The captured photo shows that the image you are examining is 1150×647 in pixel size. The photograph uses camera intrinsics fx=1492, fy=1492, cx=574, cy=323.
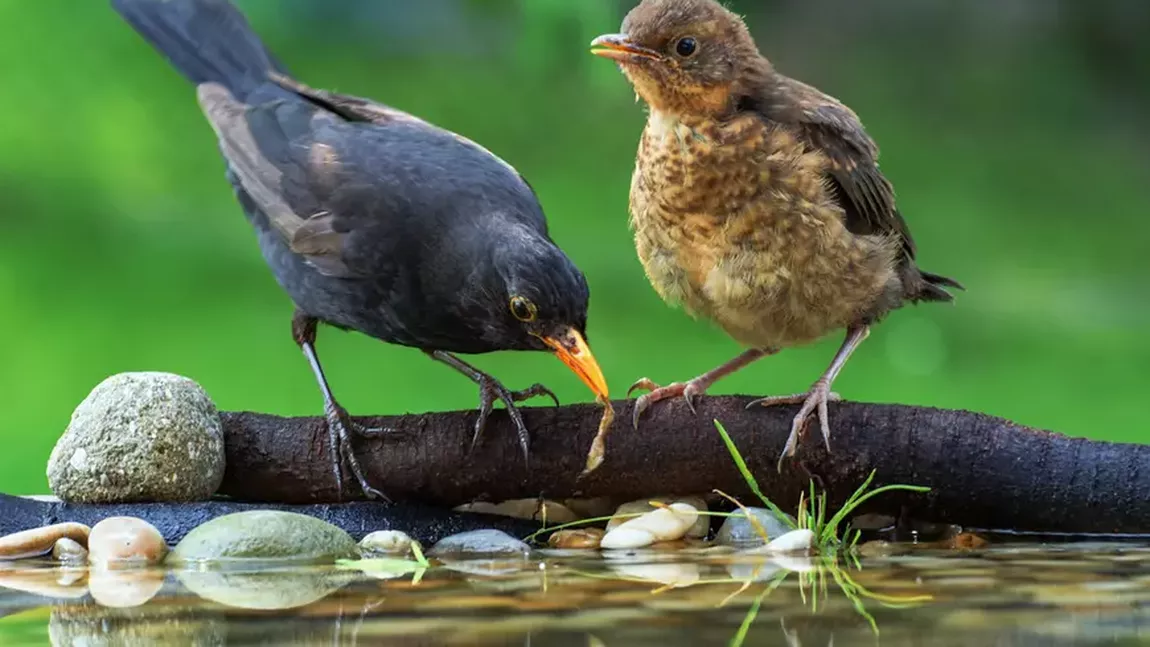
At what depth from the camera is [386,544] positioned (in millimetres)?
3389

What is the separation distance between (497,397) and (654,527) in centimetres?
51

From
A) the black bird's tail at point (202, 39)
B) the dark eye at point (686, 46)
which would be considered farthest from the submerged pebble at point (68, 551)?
the dark eye at point (686, 46)

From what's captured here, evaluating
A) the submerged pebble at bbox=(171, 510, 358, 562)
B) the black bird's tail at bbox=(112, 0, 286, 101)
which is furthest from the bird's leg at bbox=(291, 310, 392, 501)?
the black bird's tail at bbox=(112, 0, 286, 101)

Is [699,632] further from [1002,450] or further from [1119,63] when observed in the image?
[1119,63]

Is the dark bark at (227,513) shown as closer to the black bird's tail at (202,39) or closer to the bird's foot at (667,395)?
the bird's foot at (667,395)

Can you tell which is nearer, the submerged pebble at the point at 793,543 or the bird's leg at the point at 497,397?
the submerged pebble at the point at 793,543

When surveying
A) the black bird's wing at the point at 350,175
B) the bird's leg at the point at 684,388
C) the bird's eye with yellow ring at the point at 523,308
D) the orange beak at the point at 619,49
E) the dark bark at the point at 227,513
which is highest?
the orange beak at the point at 619,49

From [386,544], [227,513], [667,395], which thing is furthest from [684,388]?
[227,513]

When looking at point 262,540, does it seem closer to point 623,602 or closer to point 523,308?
point 523,308

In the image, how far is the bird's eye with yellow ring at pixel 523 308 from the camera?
3244 mm

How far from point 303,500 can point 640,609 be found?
156 centimetres

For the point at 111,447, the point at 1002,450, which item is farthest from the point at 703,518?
the point at 111,447

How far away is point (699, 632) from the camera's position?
7.09 feet

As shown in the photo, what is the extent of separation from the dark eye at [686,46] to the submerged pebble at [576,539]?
117cm
